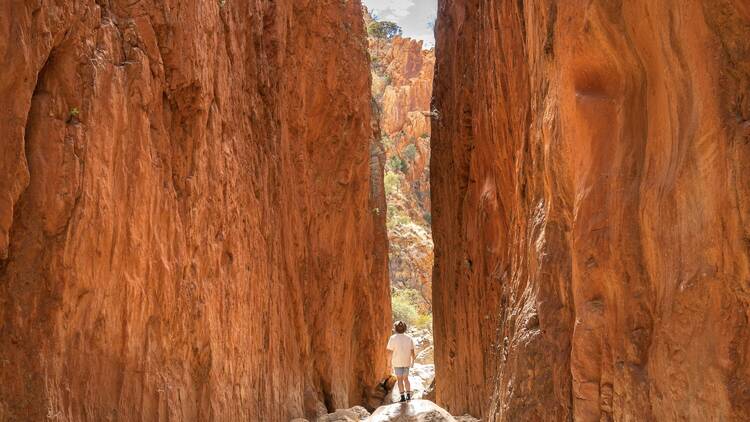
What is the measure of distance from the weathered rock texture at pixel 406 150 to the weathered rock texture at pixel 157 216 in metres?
37.1

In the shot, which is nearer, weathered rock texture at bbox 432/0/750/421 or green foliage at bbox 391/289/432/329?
weathered rock texture at bbox 432/0/750/421

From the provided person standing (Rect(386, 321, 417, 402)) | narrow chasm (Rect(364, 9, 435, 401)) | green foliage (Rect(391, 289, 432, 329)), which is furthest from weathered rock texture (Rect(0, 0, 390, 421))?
green foliage (Rect(391, 289, 432, 329))

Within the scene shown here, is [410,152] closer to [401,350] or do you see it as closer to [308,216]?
[308,216]

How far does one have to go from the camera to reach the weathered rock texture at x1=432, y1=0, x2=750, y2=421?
19.6ft

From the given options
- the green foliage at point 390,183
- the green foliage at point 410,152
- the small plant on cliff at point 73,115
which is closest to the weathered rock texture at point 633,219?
the small plant on cliff at point 73,115

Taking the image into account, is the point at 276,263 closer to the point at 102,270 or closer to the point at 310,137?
the point at 310,137

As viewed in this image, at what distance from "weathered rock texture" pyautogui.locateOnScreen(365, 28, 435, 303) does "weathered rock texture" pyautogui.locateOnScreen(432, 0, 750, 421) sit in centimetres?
4922

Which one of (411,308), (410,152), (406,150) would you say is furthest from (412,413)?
(406,150)

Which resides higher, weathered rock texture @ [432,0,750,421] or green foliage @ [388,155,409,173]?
green foliage @ [388,155,409,173]

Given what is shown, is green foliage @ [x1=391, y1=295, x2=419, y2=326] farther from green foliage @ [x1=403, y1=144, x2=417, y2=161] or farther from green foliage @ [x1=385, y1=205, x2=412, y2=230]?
green foliage @ [x1=403, y1=144, x2=417, y2=161]

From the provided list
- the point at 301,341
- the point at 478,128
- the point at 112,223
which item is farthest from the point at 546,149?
Result: the point at 301,341

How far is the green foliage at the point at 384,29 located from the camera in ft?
259

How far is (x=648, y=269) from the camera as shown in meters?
6.86

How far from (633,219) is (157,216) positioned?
738 centimetres
